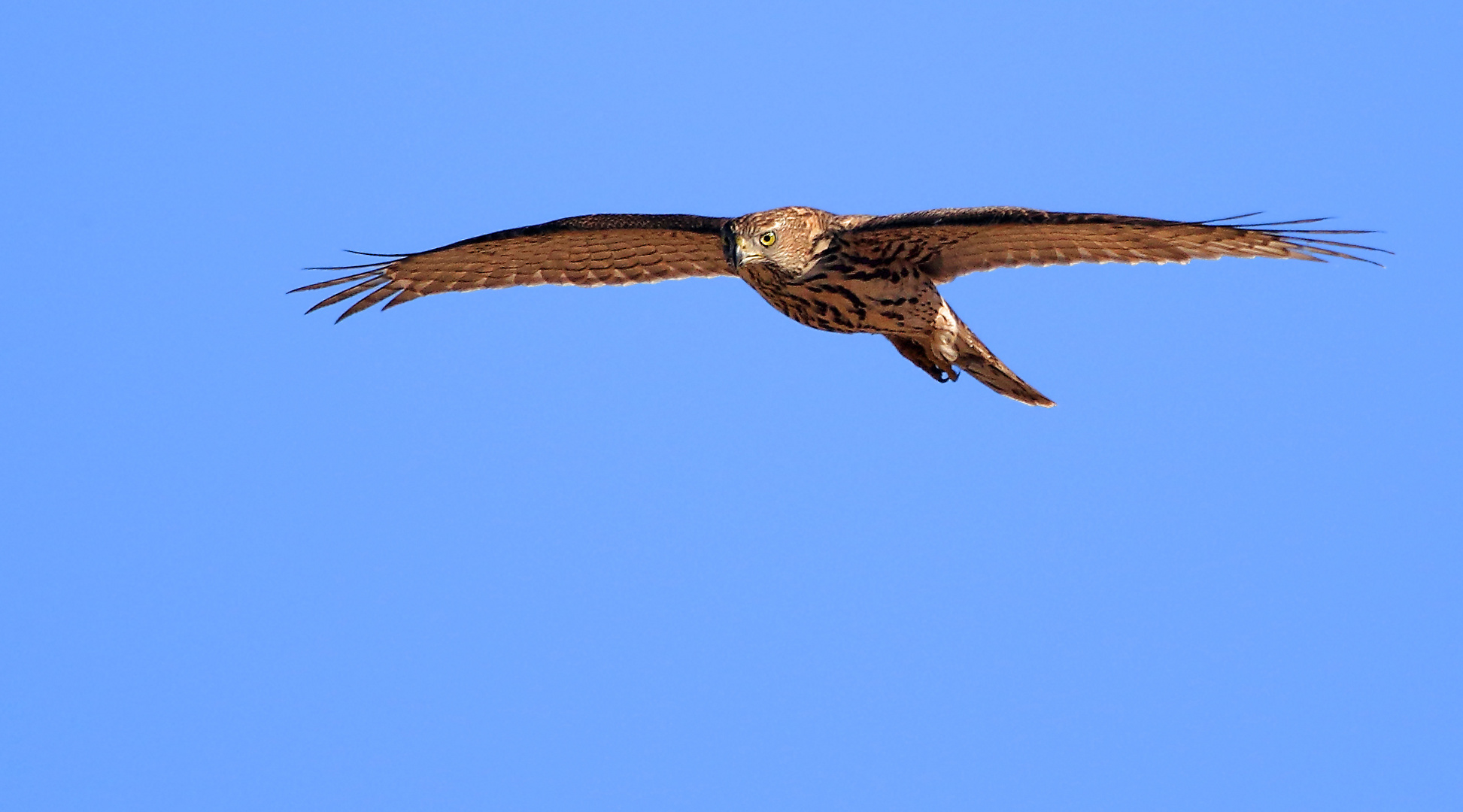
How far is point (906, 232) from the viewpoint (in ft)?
40.9

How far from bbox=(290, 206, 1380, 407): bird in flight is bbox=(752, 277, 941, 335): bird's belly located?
1 cm

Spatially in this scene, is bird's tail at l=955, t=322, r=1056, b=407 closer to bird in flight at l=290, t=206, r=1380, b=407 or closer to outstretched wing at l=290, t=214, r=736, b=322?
bird in flight at l=290, t=206, r=1380, b=407

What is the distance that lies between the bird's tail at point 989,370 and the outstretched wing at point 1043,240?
796 millimetres

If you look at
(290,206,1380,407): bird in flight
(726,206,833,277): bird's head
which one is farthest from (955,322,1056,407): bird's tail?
(726,206,833,277): bird's head

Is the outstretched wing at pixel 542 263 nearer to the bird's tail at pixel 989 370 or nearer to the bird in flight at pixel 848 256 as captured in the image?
the bird in flight at pixel 848 256

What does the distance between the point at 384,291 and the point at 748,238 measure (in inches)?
142

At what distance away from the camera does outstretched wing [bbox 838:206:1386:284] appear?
Result: 472 inches

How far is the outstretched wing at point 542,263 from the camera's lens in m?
13.9

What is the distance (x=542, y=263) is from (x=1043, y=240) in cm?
437

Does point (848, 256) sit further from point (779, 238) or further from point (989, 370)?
point (989, 370)

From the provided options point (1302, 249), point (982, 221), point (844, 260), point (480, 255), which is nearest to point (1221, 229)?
point (1302, 249)

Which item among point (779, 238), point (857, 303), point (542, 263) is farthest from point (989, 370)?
point (542, 263)

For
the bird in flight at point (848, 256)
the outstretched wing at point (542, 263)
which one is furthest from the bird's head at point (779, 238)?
the outstretched wing at point (542, 263)

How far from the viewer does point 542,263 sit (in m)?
14.4
